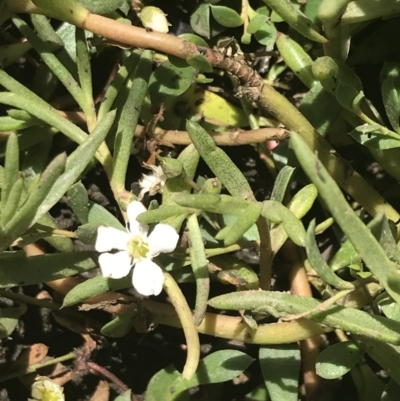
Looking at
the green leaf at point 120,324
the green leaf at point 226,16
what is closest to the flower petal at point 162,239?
the green leaf at point 120,324

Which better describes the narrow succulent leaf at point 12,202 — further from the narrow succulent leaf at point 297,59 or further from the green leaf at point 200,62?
the narrow succulent leaf at point 297,59

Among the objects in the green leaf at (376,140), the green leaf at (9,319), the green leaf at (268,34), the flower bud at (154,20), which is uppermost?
the flower bud at (154,20)

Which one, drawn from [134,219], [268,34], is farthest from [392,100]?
[134,219]

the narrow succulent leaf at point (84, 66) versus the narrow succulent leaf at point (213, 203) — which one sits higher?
the narrow succulent leaf at point (84, 66)

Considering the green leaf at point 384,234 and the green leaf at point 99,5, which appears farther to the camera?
the green leaf at point 99,5

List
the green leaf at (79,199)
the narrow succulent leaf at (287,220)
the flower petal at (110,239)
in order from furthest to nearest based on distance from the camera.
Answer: the green leaf at (79,199)
the flower petal at (110,239)
the narrow succulent leaf at (287,220)

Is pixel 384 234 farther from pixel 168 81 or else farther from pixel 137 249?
pixel 168 81

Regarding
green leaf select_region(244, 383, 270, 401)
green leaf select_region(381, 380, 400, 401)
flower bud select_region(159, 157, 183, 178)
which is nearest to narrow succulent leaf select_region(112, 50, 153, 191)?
flower bud select_region(159, 157, 183, 178)

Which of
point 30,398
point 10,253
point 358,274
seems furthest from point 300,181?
point 30,398
